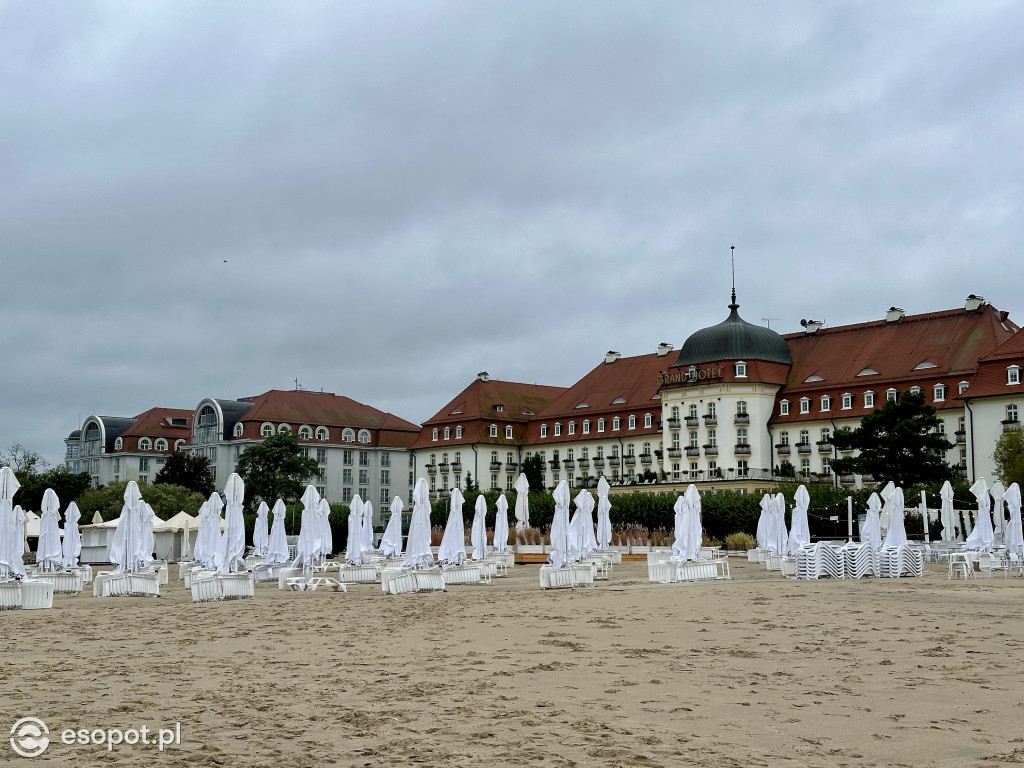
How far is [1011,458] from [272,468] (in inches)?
2110

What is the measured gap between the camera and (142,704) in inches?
397

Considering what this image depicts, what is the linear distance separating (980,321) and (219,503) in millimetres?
55918

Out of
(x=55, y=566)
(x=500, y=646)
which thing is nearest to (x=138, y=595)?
(x=55, y=566)

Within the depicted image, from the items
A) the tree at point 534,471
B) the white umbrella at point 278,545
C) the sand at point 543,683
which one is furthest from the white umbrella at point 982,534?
the tree at point 534,471

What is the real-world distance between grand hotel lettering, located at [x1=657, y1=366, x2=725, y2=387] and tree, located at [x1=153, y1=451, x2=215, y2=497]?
3525 centimetres

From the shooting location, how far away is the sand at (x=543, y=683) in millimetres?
8297

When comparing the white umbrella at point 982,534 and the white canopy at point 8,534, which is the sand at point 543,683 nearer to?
the white canopy at point 8,534

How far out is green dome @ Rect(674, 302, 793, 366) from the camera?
7856 cm

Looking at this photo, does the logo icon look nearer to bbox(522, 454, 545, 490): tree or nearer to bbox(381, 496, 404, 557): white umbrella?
bbox(381, 496, 404, 557): white umbrella

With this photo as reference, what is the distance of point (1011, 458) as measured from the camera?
163 feet

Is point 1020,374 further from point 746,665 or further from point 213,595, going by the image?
point 746,665

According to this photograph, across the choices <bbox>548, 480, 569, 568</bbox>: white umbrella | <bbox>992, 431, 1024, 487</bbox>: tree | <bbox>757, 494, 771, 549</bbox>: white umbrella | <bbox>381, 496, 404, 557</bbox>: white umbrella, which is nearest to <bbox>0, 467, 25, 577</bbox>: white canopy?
<bbox>548, 480, 569, 568</bbox>: white umbrella

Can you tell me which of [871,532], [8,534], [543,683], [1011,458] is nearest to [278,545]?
[8,534]

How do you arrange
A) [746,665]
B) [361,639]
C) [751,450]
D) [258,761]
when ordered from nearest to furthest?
[258,761], [746,665], [361,639], [751,450]
